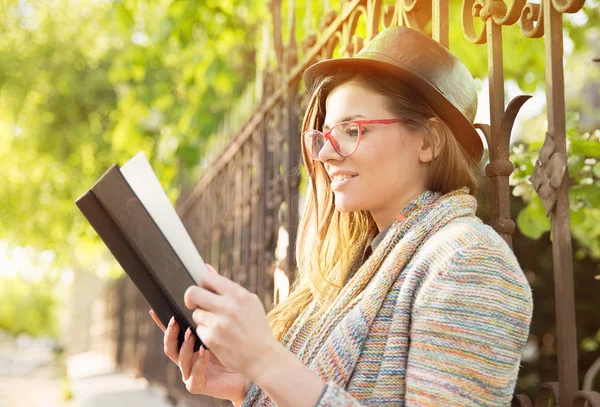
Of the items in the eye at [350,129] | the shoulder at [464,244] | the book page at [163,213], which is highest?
the eye at [350,129]

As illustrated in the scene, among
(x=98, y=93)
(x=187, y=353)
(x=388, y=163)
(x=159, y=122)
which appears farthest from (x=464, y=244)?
(x=98, y=93)

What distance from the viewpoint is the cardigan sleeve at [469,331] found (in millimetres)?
1439

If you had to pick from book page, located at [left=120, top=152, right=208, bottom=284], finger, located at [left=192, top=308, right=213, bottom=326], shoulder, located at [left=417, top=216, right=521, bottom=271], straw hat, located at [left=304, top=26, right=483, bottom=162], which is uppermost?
straw hat, located at [left=304, top=26, right=483, bottom=162]

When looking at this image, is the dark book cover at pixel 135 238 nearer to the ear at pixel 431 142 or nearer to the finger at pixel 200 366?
the finger at pixel 200 366

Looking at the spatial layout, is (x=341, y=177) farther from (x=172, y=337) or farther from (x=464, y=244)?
(x=172, y=337)

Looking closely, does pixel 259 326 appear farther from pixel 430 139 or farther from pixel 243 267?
pixel 243 267

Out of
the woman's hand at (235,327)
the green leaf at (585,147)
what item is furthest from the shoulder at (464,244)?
the green leaf at (585,147)

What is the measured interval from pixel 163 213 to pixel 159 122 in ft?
20.2

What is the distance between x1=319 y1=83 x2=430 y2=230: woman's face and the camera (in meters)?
1.93

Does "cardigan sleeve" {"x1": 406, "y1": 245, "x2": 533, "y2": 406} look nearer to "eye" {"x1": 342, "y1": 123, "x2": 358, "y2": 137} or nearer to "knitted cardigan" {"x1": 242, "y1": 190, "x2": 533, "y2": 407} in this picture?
"knitted cardigan" {"x1": 242, "y1": 190, "x2": 533, "y2": 407}

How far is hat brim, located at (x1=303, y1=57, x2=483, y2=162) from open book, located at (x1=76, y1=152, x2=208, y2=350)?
0.71 meters

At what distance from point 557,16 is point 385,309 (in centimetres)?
78

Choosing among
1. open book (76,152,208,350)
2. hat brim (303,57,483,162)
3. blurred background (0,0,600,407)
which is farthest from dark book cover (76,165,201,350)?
blurred background (0,0,600,407)

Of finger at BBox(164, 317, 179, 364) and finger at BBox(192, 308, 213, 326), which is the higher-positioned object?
finger at BBox(192, 308, 213, 326)
